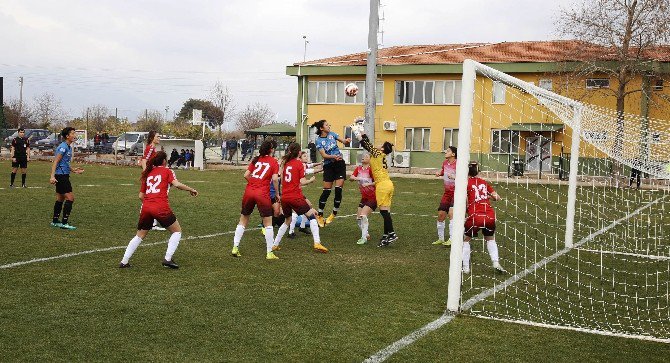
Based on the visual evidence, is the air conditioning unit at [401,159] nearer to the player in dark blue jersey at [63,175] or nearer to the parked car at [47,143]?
the parked car at [47,143]

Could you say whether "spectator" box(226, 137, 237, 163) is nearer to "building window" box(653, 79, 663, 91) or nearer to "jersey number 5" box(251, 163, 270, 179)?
"building window" box(653, 79, 663, 91)

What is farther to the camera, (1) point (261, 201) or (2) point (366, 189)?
(2) point (366, 189)

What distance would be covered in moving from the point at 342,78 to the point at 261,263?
40.4m

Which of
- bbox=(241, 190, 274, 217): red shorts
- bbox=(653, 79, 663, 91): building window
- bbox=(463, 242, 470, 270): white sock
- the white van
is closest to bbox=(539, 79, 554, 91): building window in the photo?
bbox=(653, 79, 663, 91): building window

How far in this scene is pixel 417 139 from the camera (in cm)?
4841

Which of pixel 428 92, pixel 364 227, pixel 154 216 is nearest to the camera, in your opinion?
pixel 154 216

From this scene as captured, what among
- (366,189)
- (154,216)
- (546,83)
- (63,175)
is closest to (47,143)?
(546,83)

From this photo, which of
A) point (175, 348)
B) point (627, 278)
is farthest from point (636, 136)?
point (175, 348)

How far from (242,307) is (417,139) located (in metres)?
41.7

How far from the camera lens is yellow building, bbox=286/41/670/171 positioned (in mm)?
40625

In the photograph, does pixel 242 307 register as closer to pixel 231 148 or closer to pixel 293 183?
pixel 293 183

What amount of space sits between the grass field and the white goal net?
58cm

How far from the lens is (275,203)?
11.2 meters

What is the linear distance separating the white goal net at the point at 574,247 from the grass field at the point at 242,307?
1.89 ft
